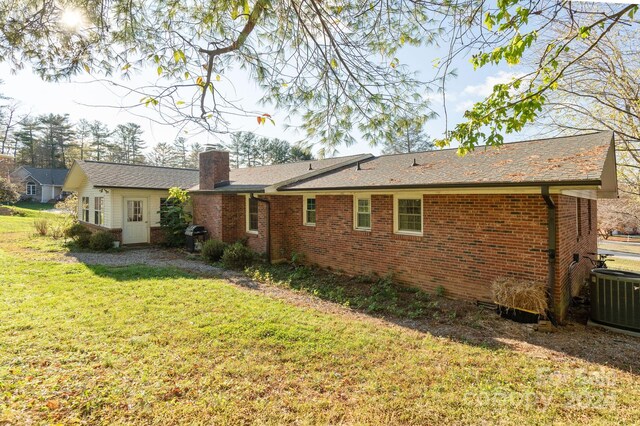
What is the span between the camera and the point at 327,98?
4.95 metres

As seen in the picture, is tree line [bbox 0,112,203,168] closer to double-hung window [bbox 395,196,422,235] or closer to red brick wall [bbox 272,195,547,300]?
red brick wall [bbox 272,195,547,300]

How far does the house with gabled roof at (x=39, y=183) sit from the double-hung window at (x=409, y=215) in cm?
5182

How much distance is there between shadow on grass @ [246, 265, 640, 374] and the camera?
512 centimetres

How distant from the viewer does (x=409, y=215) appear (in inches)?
345

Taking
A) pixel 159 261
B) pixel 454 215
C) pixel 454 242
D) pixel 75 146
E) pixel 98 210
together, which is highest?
pixel 75 146

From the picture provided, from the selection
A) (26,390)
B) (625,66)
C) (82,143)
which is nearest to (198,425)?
(26,390)

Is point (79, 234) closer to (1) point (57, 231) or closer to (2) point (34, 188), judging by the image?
(1) point (57, 231)

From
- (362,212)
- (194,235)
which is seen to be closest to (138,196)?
(194,235)

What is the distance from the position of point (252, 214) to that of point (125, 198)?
689cm

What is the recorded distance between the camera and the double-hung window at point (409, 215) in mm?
8539

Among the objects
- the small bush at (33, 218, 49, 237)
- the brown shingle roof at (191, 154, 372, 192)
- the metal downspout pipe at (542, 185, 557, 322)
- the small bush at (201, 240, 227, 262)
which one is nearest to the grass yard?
the metal downspout pipe at (542, 185, 557, 322)

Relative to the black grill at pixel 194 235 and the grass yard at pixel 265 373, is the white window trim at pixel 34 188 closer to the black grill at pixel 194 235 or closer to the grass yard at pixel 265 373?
the black grill at pixel 194 235

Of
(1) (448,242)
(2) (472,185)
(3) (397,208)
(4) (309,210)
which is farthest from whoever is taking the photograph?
(4) (309,210)

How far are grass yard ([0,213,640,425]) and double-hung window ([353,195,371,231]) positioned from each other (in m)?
3.73
